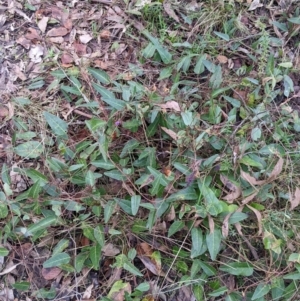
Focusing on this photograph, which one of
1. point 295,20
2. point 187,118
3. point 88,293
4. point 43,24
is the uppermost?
point 295,20

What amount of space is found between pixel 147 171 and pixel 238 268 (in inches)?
22.5

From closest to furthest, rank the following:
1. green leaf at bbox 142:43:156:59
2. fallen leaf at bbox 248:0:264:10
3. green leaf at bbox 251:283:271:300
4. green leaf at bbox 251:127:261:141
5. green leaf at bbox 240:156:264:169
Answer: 1. green leaf at bbox 251:283:271:300
2. green leaf at bbox 240:156:264:169
3. green leaf at bbox 251:127:261:141
4. green leaf at bbox 142:43:156:59
5. fallen leaf at bbox 248:0:264:10

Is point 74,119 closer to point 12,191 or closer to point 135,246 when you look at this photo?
point 12,191

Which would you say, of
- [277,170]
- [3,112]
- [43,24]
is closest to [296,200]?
[277,170]

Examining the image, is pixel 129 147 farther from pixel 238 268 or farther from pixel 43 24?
pixel 43 24

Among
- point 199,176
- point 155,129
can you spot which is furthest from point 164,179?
point 155,129

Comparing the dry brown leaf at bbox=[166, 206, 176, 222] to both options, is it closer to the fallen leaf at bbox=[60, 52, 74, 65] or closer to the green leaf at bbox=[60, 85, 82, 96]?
the green leaf at bbox=[60, 85, 82, 96]

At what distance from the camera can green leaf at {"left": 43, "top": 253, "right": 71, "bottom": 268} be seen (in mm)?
1879

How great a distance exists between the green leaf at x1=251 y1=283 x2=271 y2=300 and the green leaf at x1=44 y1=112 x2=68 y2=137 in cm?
108

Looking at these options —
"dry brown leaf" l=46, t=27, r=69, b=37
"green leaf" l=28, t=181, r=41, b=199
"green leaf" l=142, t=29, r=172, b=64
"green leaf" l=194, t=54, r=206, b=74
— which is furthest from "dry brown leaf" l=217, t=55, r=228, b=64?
"green leaf" l=28, t=181, r=41, b=199

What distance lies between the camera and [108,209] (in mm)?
1913

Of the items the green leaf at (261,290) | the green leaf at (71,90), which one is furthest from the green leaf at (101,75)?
the green leaf at (261,290)

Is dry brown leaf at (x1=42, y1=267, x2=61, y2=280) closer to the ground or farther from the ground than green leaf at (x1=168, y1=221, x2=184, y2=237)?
closer to the ground

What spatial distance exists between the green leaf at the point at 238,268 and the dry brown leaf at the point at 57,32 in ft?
4.74
